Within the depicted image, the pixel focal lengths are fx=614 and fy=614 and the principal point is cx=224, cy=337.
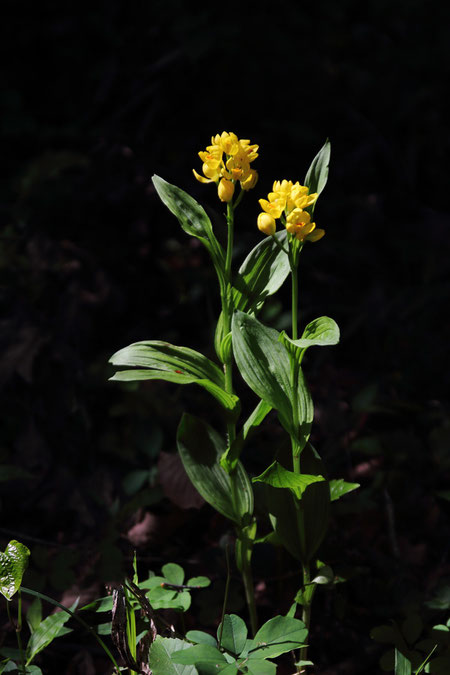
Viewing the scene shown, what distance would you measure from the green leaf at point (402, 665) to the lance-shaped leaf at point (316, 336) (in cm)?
56

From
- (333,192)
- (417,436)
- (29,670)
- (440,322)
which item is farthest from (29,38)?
(29,670)

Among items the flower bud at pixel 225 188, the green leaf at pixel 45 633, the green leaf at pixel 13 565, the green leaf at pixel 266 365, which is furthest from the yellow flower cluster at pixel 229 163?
the green leaf at pixel 45 633

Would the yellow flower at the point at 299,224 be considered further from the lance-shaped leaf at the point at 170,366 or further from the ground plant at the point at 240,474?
the lance-shaped leaf at the point at 170,366

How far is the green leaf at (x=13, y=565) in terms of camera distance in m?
0.99

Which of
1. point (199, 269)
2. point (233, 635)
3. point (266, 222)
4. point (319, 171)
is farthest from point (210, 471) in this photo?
point (199, 269)

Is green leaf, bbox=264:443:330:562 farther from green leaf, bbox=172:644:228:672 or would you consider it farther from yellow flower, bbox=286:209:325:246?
yellow flower, bbox=286:209:325:246

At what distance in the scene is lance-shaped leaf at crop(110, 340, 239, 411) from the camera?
1.11 meters

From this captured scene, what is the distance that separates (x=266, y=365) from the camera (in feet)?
3.65

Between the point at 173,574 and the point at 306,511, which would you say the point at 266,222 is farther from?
the point at 173,574

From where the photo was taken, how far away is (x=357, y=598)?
146 cm

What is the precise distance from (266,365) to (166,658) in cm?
52

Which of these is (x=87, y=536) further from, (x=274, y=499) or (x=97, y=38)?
(x=97, y=38)

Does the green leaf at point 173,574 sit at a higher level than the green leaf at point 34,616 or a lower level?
lower

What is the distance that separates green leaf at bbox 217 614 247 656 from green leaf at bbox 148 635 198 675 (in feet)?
0.24
